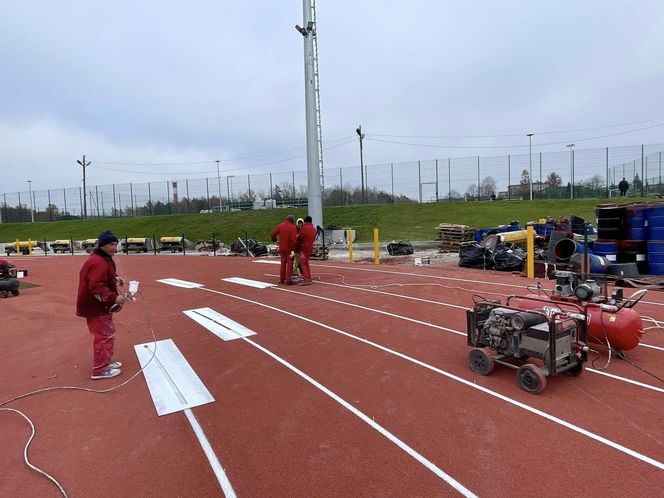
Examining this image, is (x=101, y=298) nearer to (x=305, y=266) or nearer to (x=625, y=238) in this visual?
(x=305, y=266)

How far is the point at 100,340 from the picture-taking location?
593 cm

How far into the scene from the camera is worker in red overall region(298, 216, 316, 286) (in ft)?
41.8

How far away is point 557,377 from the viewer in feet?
17.4

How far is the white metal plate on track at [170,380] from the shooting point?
16.3 ft

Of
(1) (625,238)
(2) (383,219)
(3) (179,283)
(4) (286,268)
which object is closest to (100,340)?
(4) (286,268)

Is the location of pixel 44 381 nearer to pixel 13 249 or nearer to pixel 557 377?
pixel 557 377

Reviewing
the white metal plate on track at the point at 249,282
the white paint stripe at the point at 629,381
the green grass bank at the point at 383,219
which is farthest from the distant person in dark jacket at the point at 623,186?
the white paint stripe at the point at 629,381

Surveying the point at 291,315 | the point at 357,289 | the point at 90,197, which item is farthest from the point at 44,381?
the point at 90,197

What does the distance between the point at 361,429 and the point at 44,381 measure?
4682 mm

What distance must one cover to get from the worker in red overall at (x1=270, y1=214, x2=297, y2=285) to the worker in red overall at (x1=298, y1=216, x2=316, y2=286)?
0.26 meters

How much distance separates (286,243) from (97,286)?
734 cm

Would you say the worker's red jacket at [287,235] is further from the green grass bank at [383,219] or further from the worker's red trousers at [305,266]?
the green grass bank at [383,219]

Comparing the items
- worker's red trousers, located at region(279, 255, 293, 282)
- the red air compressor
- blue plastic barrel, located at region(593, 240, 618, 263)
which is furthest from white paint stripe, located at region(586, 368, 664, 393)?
worker's red trousers, located at region(279, 255, 293, 282)

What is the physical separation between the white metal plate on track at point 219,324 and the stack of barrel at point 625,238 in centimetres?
1027
